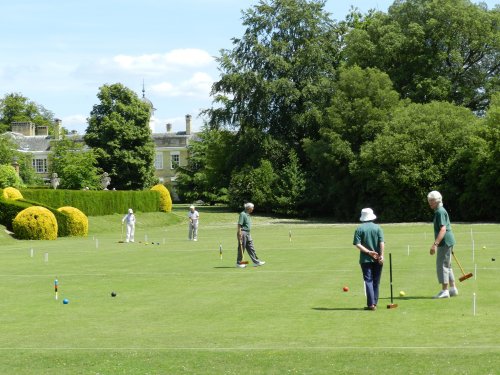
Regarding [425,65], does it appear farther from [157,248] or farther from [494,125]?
[157,248]

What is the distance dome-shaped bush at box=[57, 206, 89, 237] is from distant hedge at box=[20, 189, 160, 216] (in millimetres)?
6285

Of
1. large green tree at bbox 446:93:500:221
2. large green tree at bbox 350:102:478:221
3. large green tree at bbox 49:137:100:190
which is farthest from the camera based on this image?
large green tree at bbox 49:137:100:190

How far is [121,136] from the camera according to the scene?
326 ft

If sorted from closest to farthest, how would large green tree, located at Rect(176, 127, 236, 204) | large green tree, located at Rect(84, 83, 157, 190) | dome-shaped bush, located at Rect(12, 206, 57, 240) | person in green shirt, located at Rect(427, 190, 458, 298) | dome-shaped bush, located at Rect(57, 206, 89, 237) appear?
person in green shirt, located at Rect(427, 190, 458, 298) < dome-shaped bush, located at Rect(12, 206, 57, 240) < dome-shaped bush, located at Rect(57, 206, 89, 237) < large green tree, located at Rect(176, 127, 236, 204) < large green tree, located at Rect(84, 83, 157, 190)

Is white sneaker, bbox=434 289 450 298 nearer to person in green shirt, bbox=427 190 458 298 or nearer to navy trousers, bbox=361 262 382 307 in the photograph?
person in green shirt, bbox=427 190 458 298

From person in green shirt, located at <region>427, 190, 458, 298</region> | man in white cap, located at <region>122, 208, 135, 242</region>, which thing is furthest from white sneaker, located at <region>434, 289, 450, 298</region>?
man in white cap, located at <region>122, 208, 135, 242</region>

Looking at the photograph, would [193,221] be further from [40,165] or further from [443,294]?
[40,165]

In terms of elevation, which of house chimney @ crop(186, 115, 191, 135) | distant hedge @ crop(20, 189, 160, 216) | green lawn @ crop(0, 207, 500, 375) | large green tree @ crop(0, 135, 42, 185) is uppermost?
house chimney @ crop(186, 115, 191, 135)

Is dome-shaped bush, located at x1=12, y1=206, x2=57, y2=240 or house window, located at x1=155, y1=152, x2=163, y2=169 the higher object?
house window, located at x1=155, y1=152, x2=163, y2=169

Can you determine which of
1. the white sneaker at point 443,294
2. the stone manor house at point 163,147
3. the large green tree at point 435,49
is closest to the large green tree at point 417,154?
the large green tree at point 435,49

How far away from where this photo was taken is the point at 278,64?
3196 inches

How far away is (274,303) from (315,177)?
63.0 m

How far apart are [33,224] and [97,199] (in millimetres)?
16990

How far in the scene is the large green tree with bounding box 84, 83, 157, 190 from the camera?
98.8m
